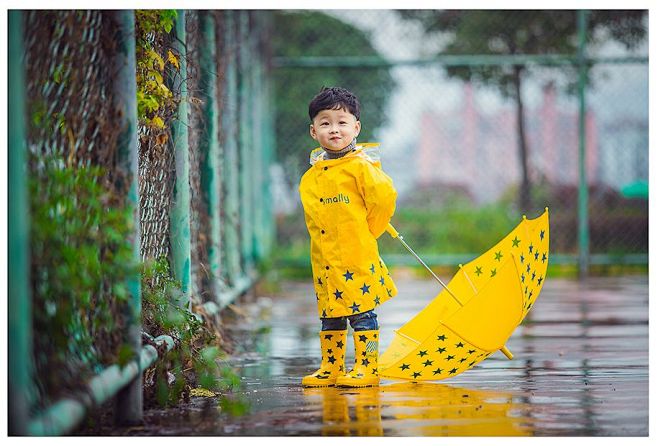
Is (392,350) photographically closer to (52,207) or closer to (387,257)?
(52,207)

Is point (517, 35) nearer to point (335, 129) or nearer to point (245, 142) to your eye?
point (245, 142)

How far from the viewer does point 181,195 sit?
15.1 ft

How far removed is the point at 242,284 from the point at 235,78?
137cm

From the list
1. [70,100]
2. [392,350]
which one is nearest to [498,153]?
[392,350]

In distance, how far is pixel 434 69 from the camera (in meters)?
10.8

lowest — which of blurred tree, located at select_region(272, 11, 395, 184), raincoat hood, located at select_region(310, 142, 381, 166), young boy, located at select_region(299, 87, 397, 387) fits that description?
young boy, located at select_region(299, 87, 397, 387)

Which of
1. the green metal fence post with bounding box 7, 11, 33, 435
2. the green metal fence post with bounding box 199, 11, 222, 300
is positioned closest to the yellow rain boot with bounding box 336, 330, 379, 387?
the green metal fence post with bounding box 199, 11, 222, 300

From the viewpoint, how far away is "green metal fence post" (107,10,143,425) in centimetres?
332

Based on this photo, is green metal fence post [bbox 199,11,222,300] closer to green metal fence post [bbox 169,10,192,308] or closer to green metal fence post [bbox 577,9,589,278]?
→ green metal fence post [bbox 169,10,192,308]

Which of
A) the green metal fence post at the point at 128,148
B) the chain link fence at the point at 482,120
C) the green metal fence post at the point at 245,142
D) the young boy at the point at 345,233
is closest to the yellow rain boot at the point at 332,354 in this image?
the young boy at the point at 345,233

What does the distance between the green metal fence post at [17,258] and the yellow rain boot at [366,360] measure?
198 centimetres

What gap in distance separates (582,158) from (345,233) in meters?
6.53

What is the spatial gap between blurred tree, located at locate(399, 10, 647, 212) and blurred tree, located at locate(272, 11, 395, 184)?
646 mm

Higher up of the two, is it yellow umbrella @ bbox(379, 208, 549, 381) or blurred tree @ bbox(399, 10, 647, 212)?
blurred tree @ bbox(399, 10, 647, 212)
